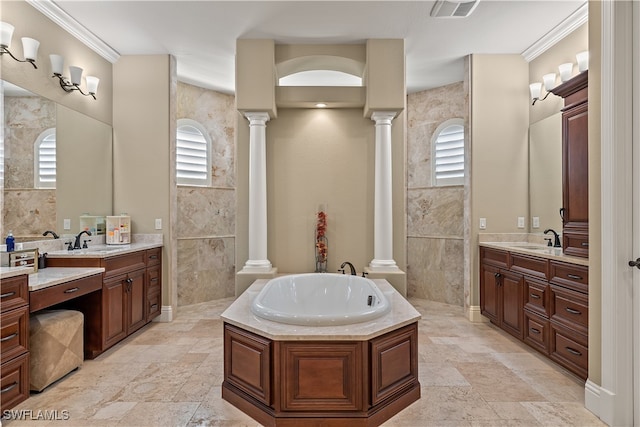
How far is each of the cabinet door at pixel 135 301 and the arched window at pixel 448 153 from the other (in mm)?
4065

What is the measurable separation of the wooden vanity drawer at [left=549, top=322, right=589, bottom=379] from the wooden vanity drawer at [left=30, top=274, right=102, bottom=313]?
12.7 ft

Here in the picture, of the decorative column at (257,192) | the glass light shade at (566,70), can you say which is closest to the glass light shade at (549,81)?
the glass light shade at (566,70)

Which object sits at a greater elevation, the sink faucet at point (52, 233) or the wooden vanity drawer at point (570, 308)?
the sink faucet at point (52, 233)

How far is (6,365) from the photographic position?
2166 mm

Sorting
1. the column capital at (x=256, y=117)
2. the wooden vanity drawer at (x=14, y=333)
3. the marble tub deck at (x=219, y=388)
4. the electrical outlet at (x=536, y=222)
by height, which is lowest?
the marble tub deck at (x=219, y=388)

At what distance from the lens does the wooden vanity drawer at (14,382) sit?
216 cm

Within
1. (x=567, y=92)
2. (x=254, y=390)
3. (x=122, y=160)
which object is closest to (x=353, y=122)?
(x=567, y=92)

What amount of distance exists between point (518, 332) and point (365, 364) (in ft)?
7.05

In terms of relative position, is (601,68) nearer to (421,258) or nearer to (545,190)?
(545,190)

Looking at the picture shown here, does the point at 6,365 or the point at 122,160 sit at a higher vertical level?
the point at 122,160

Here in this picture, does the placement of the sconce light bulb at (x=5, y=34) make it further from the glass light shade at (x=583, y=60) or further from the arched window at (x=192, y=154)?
the glass light shade at (x=583, y=60)

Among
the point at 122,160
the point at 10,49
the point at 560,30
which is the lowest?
the point at 122,160

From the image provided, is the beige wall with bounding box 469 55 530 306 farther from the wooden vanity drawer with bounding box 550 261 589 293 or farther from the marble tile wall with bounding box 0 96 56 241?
the marble tile wall with bounding box 0 96 56 241

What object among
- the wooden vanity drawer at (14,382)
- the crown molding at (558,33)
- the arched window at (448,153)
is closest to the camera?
the wooden vanity drawer at (14,382)
